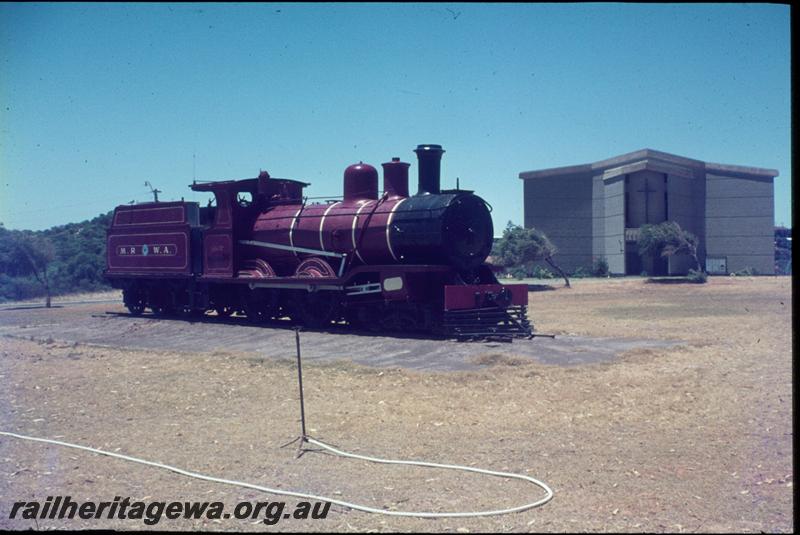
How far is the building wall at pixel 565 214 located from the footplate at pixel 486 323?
52.8 m

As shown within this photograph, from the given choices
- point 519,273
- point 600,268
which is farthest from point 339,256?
point 600,268

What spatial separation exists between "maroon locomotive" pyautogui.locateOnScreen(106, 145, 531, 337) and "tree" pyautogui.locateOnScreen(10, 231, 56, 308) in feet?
59.7

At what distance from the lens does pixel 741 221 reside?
214 ft

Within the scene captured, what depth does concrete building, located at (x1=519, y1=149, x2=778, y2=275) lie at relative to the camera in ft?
204

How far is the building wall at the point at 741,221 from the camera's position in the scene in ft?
212

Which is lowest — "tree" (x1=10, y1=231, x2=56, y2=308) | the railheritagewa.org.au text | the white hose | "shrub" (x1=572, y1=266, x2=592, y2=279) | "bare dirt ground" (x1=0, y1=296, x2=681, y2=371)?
the railheritagewa.org.au text

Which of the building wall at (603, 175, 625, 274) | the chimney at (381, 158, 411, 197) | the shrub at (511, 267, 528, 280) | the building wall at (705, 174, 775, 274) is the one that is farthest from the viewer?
the building wall at (705, 174, 775, 274)

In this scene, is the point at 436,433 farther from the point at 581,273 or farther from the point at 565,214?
the point at 565,214

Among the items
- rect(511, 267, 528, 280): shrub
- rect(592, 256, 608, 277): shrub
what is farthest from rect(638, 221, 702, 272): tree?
rect(511, 267, 528, 280): shrub

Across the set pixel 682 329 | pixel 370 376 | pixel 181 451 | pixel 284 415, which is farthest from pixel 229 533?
pixel 682 329

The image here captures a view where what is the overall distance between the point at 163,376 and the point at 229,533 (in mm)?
7150

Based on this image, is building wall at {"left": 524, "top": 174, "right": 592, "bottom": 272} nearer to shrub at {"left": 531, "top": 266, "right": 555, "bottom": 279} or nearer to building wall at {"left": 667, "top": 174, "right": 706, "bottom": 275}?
shrub at {"left": 531, "top": 266, "right": 555, "bottom": 279}

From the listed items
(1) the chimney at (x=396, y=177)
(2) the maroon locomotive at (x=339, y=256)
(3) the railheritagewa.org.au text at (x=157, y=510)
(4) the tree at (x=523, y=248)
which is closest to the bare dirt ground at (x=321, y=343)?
(2) the maroon locomotive at (x=339, y=256)

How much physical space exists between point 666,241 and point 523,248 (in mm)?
15434
